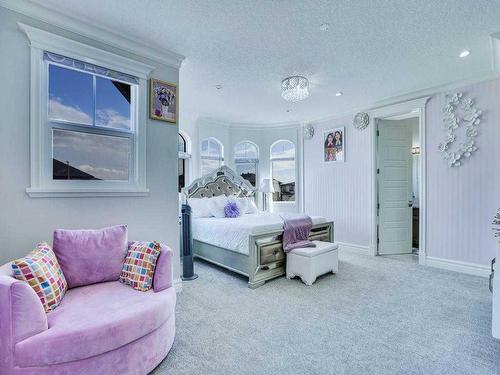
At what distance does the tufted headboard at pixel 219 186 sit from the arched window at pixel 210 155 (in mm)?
593

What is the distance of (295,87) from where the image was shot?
3646 millimetres

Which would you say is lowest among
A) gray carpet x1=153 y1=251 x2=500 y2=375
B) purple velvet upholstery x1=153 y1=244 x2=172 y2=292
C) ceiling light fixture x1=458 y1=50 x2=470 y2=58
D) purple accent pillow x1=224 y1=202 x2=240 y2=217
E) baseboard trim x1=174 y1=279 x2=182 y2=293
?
gray carpet x1=153 y1=251 x2=500 y2=375

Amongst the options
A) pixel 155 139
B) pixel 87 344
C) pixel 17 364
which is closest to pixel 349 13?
pixel 155 139

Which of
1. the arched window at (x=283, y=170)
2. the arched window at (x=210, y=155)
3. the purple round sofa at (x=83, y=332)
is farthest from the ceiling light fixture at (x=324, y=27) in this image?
the arched window at (x=283, y=170)

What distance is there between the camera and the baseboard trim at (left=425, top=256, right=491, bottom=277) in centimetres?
367

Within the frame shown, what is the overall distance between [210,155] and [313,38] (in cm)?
367

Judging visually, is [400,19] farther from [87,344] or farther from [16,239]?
[16,239]

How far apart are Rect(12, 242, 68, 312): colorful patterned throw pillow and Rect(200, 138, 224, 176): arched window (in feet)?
12.9

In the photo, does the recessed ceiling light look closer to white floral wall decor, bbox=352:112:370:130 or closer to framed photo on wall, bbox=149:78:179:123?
white floral wall decor, bbox=352:112:370:130

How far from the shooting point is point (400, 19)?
2420 mm

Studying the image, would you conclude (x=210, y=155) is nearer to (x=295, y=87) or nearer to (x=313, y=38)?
(x=295, y=87)

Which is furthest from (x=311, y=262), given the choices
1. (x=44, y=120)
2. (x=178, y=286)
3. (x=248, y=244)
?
(x=44, y=120)

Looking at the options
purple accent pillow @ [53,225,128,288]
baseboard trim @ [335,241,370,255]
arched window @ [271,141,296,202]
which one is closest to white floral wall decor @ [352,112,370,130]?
arched window @ [271,141,296,202]

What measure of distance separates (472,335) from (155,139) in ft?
11.7
